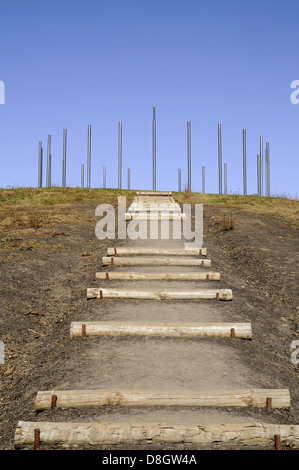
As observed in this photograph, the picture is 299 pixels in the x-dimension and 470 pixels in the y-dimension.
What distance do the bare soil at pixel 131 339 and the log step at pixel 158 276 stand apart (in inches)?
12.9

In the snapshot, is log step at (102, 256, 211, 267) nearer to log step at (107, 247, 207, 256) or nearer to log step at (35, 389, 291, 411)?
log step at (107, 247, 207, 256)

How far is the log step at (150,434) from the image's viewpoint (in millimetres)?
4570

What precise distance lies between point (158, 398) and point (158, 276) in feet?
15.7

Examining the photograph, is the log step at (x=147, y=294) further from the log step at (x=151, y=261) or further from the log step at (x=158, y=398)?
the log step at (x=158, y=398)

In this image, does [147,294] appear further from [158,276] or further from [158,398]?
[158,398]

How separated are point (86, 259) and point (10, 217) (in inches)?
246

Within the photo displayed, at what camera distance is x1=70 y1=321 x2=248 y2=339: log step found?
721 centimetres

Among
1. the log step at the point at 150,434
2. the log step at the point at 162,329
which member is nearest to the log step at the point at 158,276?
the log step at the point at 162,329

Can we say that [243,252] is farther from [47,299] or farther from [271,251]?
[47,299]

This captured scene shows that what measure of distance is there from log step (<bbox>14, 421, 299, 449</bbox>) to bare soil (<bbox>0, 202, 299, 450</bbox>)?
162 mm

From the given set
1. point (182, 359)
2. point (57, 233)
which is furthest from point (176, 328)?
point (57, 233)

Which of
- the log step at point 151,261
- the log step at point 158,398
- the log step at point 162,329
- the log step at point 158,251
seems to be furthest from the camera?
the log step at point 158,251

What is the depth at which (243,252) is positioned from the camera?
1209cm

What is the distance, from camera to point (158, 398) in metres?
5.22
